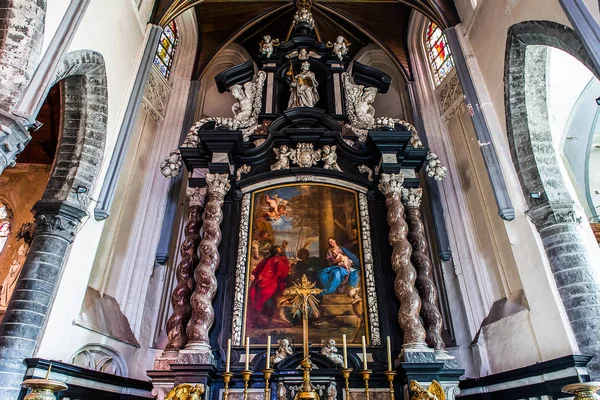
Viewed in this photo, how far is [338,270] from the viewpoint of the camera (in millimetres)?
6801

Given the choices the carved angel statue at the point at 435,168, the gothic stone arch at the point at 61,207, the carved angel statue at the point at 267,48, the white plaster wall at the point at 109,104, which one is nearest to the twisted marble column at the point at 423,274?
the carved angel statue at the point at 435,168

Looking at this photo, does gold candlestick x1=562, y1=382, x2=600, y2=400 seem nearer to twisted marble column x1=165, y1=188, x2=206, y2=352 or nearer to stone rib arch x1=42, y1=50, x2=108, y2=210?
twisted marble column x1=165, y1=188, x2=206, y2=352

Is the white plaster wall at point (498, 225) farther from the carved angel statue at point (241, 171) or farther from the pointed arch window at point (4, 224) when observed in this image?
the pointed arch window at point (4, 224)

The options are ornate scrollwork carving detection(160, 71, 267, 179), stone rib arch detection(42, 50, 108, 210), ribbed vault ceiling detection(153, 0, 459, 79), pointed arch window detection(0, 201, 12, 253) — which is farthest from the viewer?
ribbed vault ceiling detection(153, 0, 459, 79)

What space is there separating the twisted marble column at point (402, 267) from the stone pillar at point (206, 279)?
274cm

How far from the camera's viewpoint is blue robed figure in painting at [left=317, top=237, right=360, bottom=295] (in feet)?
22.0

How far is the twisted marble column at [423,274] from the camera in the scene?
6.20 m

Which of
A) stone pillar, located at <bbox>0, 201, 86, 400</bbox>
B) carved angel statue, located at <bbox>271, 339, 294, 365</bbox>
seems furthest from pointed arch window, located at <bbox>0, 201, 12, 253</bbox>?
carved angel statue, located at <bbox>271, 339, 294, 365</bbox>

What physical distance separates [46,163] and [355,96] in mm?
8136

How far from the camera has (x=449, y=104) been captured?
8.88m

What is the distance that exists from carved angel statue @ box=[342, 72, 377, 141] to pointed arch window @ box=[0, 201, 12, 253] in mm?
8571

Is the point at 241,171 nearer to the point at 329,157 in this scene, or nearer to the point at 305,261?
the point at 329,157

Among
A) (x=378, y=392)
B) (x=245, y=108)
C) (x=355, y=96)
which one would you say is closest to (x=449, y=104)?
(x=355, y=96)

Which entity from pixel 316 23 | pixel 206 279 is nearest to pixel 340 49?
pixel 316 23
